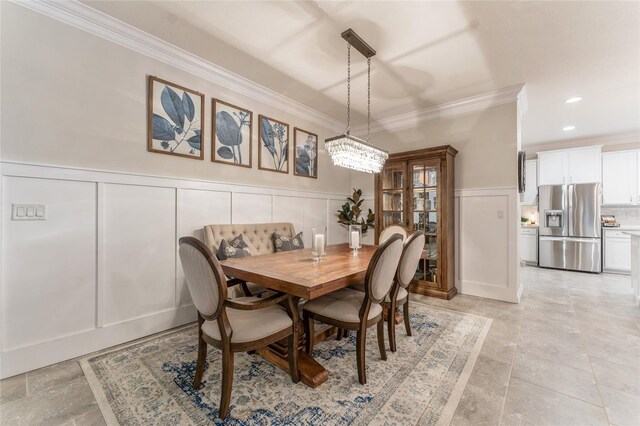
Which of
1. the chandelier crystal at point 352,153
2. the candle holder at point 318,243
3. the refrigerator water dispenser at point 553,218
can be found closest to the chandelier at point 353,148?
the chandelier crystal at point 352,153

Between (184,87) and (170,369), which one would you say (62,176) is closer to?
(184,87)

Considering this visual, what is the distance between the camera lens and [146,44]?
243 cm

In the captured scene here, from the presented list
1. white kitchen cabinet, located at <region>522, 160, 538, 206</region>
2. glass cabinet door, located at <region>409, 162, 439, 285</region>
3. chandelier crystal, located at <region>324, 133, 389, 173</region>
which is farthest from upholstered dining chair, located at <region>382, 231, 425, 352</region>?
white kitchen cabinet, located at <region>522, 160, 538, 206</region>

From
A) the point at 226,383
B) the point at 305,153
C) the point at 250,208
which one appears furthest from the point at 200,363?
the point at 305,153

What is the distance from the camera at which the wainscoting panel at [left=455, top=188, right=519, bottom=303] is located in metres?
3.40

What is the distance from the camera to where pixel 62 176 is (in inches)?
80.4

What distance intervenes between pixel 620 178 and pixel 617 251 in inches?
55.8

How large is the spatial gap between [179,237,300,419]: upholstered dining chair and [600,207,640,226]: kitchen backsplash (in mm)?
7265

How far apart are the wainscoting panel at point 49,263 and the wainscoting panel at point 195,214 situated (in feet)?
2.24

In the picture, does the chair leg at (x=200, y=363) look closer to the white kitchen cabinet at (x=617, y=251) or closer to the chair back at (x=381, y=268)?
Result: the chair back at (x=381, y=268)

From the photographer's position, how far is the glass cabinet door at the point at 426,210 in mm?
3709

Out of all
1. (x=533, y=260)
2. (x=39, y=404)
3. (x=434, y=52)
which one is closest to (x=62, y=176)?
(x=39, y=404)

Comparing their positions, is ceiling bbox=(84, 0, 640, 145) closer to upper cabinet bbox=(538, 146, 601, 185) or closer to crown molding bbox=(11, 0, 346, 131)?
crown molding bbox=(11, 0, 346, 131)

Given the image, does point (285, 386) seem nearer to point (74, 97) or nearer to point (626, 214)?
point (74, 97)
